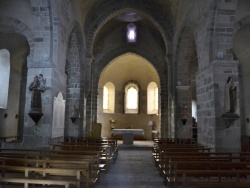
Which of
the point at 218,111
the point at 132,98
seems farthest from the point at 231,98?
the point at 132,98

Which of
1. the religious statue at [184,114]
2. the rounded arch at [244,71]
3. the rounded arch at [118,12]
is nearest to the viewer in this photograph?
the rounded arch at [244,71]

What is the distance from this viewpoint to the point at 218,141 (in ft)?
27.2

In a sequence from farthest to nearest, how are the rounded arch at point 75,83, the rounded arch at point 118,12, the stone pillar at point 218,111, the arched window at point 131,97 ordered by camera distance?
the arched window at point 131,97
the rounded arch at point 118,12
the rounded arch at point 75,83
the stone pillar at point 218,111

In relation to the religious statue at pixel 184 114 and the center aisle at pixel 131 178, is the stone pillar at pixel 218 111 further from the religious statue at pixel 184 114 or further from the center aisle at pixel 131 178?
the religious statue at pixel 184 114

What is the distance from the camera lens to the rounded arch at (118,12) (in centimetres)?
1561

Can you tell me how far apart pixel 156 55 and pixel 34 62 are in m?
11.8

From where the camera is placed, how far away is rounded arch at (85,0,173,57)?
1561cm

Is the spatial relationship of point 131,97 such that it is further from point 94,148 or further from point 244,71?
point 94,148

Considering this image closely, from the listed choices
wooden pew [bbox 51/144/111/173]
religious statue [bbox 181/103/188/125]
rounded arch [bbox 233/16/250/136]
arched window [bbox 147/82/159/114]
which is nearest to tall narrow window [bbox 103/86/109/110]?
arched window [bbox 147/82/159/114]

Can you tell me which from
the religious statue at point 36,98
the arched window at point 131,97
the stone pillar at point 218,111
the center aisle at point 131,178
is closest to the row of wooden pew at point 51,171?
the center aisle at point 131,178

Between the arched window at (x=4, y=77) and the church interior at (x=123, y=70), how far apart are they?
0.16ft

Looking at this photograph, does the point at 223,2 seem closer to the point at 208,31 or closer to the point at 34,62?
the point at 208,31

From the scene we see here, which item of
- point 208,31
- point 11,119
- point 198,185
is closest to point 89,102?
point 11,119

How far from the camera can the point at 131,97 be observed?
24672 millimetres
